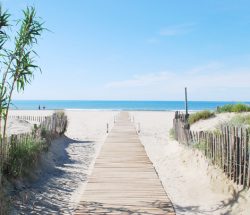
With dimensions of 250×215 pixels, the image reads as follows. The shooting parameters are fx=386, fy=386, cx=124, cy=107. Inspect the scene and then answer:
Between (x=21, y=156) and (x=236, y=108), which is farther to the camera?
(x=236, y=108)

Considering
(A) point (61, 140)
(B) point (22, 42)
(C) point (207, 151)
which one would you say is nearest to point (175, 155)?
(C) point (207, 151)

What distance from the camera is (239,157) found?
883 cm

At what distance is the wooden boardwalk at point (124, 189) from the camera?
804 cm

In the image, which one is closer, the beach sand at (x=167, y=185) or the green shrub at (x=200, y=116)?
the beach sand at (x=167, y=185)

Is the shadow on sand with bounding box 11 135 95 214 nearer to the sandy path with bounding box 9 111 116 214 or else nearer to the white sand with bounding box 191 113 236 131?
the sandy path with bounding box 9 111 116 214

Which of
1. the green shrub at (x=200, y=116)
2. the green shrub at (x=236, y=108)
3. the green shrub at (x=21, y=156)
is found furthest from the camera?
the green shrub at (x=236, y=108)

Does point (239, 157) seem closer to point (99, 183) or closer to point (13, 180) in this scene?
point (99, 183)

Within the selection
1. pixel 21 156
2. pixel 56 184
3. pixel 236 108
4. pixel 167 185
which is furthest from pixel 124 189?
pixel 236 108

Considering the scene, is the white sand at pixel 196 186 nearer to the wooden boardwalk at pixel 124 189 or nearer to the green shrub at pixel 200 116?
the wooden boardwalk at pixel 124 189

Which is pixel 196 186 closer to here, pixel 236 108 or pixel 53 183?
pixel 53 183

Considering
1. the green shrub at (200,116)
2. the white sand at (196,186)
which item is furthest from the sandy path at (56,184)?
the green shrub at (200,116)

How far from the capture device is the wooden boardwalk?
8.04m

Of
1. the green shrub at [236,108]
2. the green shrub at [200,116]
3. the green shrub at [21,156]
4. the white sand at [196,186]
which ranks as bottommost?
the white sand at [196,186]

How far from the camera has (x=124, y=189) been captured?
9602mm
